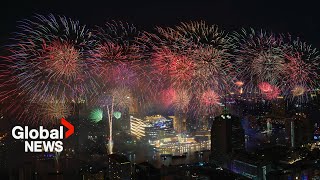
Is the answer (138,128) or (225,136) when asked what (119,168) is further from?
(138,128)

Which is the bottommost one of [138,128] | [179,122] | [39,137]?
[39,137]

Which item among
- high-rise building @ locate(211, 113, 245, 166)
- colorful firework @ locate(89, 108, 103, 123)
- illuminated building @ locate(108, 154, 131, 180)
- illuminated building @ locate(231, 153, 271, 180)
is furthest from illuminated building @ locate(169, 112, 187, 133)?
illuminated building @ locate(108, 154, 131, 180)

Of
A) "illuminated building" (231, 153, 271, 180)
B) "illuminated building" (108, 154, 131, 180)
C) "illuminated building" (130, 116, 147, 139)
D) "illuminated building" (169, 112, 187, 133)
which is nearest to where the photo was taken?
"illuminated building" (108, 154, 131, 180)

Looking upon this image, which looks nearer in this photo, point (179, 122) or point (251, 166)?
point (251, 166)

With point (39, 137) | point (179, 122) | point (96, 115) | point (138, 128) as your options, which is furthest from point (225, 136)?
point (39, 137)

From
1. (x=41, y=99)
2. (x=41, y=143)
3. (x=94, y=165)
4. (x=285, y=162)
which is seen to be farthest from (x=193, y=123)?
(x=41, y=143)

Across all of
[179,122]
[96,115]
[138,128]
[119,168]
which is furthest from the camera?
[179,122]

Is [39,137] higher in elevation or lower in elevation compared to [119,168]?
higher

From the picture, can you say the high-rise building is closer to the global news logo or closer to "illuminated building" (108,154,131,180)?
"illuminated building" (108,154,131,180)

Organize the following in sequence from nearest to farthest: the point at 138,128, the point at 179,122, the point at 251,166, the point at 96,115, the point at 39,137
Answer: the point at 39,137
the point at 251,166
the point at 96,115
the point at 138,128
the point at 179,122

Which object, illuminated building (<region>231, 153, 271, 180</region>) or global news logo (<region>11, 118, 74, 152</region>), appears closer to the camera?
global news logo (<region>11, 118, 74, 152</region>)
